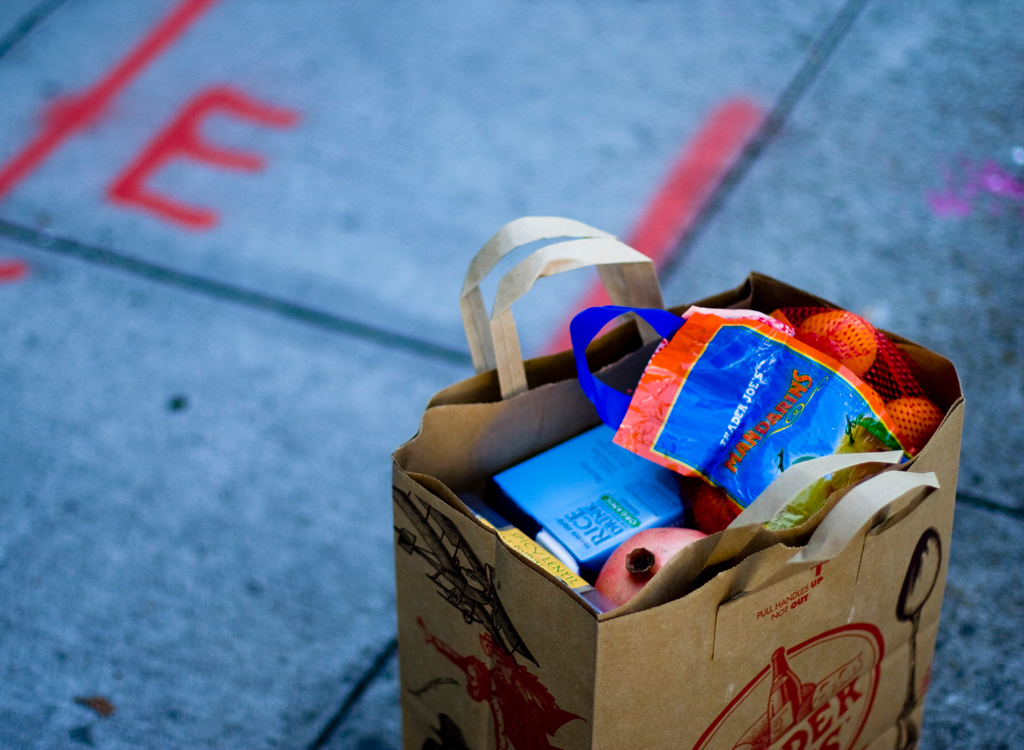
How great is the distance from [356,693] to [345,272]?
1084 mm

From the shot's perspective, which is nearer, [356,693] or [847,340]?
[847,340]

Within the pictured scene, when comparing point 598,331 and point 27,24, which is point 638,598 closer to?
point 598,331

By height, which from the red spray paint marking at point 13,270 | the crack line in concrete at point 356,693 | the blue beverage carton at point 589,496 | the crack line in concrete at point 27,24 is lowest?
the crack line in concrete at point 356,693

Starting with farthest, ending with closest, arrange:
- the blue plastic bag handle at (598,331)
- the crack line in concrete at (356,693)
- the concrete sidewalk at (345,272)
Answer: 1. the concrete sidewalk at (345,272)
2. the crack line in concrete at (356,693)
3. the blue plastic bag handle at (598,331)

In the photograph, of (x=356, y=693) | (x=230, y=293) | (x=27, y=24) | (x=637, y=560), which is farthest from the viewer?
(x=27, y=24)

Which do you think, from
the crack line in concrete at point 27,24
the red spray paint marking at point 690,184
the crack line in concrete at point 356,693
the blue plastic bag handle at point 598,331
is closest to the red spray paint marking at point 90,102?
the crack line in concrete at point 27,24

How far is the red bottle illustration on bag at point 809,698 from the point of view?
3.13 ft

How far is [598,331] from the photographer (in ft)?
3.41

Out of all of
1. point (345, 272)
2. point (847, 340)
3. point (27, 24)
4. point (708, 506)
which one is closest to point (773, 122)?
point (345, 272)

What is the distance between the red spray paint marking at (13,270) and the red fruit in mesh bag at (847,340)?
193 centimetres

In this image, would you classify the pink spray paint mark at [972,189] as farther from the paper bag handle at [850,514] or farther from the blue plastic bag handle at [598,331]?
the paper bag handle at [850,514]

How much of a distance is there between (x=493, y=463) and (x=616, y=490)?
0.51ft

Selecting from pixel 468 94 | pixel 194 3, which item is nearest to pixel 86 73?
pixel 194 3

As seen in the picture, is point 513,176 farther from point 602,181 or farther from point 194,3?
point 194,3
